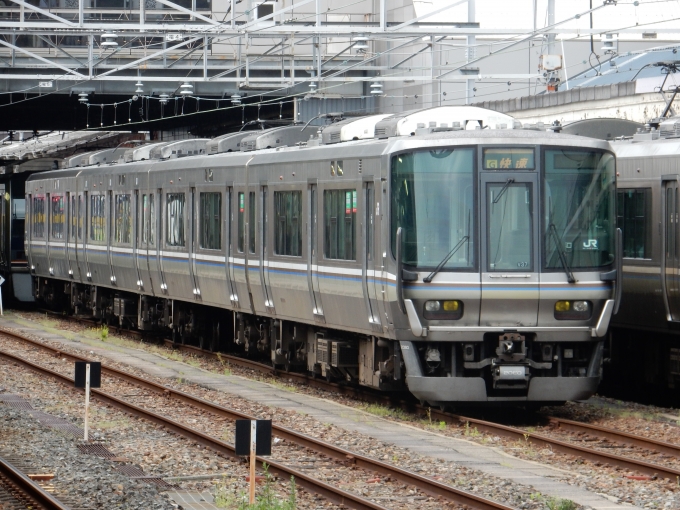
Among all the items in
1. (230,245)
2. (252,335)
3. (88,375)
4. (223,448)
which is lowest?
(223,448)

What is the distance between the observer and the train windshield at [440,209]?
44.0ft

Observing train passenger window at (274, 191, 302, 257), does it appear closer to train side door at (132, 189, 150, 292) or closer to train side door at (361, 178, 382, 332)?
train side door at (361, 178, 382, 332)

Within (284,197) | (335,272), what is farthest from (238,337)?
(335,272)

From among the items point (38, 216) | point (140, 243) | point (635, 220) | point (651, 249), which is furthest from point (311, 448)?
point (38, 216)

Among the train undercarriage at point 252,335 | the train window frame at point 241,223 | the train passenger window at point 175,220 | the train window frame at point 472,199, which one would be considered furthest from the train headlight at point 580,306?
the train passenger window at point 175,220

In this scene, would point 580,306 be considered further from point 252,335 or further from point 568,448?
point 252,335

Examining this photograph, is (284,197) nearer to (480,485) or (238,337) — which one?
(238,337)

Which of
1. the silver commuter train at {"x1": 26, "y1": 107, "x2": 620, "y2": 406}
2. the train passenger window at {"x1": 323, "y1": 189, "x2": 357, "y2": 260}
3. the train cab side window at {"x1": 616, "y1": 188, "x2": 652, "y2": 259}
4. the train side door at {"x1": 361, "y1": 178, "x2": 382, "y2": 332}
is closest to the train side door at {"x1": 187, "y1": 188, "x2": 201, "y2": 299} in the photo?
the silver commuter train at {"x1": 26, "y1": 107, "x2": 620, "y2": 406}

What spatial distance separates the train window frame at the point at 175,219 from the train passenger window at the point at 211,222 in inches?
33.9

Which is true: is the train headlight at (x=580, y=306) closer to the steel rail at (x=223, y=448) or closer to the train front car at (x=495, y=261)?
the train front car at (x=495, y=261)

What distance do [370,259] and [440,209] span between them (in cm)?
119

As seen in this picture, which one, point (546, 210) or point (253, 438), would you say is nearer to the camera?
point (253, 438)

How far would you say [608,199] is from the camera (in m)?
13.7

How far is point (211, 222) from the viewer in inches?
798
